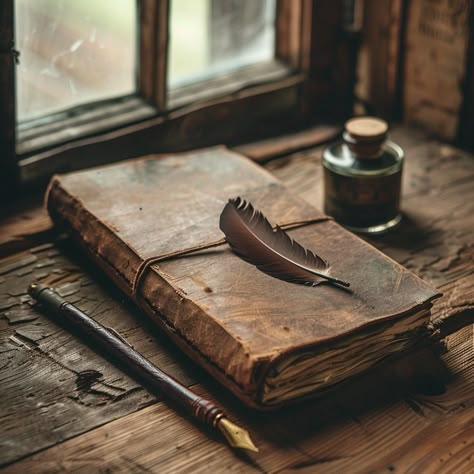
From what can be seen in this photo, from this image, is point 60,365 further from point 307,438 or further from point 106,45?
point 106,45

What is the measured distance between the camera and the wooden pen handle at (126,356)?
1244 millimetres

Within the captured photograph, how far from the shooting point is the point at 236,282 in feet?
4.52

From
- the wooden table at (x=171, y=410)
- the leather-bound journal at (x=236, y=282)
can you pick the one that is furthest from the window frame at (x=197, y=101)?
the wooden table at (x=171, y=410)

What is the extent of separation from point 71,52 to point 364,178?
671 millimetres

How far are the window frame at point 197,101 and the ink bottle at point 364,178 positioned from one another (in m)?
0.39

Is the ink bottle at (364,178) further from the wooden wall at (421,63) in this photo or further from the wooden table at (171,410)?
the wooden wall at (421,63)

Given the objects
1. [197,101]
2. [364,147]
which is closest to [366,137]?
[364,147]

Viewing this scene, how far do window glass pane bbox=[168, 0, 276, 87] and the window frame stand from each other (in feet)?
0.10

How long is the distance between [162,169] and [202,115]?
305mm

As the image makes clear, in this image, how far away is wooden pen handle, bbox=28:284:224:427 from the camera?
1.24 metres

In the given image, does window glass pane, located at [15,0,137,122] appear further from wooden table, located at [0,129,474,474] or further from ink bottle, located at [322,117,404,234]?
ink bottle, located at [322,117,404,234]

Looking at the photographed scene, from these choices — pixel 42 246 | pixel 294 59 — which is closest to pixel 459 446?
pixel 42 246

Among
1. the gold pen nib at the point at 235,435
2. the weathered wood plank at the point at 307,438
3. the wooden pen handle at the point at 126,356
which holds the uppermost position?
the wooden pen handle at the point at 126,356

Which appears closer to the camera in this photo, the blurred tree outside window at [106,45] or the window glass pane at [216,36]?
the blurred tree outside window at [106,45]
